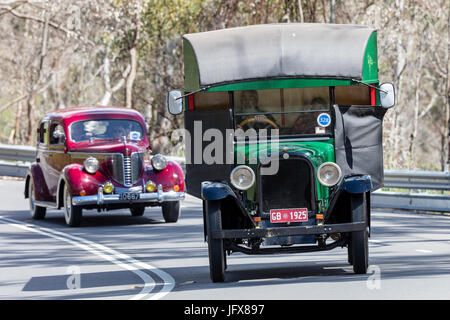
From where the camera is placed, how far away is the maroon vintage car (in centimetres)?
1892

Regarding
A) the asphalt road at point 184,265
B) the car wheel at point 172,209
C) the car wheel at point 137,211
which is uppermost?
the car wheel at point 172,209

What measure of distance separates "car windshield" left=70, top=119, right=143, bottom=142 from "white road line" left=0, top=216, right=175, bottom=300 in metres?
1.91

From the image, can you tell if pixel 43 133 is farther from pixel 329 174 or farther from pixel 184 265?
pixel 329 174

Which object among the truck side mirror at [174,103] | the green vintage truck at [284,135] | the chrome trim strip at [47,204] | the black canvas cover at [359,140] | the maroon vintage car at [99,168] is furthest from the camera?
the chrome trim strip at [47,204]

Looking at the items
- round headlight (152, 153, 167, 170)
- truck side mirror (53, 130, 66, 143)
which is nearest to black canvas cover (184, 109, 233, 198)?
round headlight (152, 153, 167, 170)

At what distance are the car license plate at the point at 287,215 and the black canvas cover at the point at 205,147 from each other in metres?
0.82

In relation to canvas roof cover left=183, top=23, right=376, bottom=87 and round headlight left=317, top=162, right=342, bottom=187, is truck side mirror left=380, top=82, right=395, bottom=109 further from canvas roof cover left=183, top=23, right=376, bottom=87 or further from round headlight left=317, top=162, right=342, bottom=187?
round headlight left=317, top=162, right=342, bottom=187

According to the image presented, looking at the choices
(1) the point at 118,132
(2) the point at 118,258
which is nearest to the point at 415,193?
(1) the point at 118,132

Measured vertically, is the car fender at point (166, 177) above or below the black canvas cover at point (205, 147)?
below

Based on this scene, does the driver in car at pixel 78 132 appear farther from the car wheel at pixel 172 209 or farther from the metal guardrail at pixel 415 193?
the metal guardrail at pixel 415 193

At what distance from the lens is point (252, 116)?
12172 mm

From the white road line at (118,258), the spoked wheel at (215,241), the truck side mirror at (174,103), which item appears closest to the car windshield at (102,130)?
the white road line at (118,258)

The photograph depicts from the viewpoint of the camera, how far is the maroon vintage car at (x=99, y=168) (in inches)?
745

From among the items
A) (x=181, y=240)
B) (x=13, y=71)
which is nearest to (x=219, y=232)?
(x=181, y=240)
